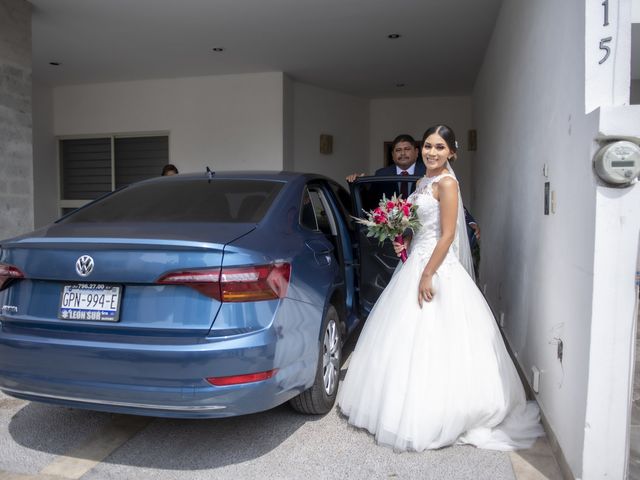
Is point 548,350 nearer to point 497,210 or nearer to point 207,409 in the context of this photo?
point 207,409

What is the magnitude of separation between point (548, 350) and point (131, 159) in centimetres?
804

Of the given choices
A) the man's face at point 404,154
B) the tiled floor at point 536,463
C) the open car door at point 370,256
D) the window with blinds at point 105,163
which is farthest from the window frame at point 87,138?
the tiled floor at point 536,463

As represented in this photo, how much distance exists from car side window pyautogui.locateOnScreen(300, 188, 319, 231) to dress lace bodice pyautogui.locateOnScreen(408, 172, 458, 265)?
630mm

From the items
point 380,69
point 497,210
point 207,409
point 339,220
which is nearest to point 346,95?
point 380,69

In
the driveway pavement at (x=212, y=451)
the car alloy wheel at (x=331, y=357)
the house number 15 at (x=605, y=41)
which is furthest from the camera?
the car alloy wheel at (x=331, y=357)

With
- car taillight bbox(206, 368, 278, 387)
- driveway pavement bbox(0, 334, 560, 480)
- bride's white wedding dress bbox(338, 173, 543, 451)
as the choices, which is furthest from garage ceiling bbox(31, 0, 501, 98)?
car taillight bbox(206, 368, 278, 387)

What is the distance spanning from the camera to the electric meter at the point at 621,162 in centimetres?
201

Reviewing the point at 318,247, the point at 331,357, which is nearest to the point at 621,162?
the point at 318,247

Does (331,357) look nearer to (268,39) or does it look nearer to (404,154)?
(404,154)

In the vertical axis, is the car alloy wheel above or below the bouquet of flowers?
below

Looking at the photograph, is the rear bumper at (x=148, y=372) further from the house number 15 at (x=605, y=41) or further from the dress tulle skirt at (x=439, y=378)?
the house number 15 at (x=605, y=41)

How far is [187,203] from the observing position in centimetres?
306

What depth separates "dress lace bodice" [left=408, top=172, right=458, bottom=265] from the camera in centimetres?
306

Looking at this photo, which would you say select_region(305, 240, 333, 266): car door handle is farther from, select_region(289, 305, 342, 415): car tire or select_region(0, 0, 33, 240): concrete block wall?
select_region(0, 0, 33, 240): concrete block wall
